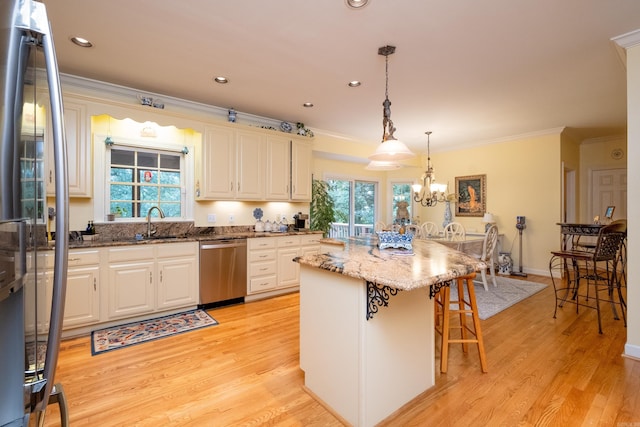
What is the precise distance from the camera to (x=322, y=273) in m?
1.89

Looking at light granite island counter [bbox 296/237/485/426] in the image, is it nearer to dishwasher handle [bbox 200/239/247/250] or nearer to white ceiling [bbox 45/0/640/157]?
white ceiling [bbox 45/0/640/157]

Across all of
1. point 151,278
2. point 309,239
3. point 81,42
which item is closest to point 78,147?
point 81,42

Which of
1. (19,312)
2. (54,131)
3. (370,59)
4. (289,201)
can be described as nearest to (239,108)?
(289,201)

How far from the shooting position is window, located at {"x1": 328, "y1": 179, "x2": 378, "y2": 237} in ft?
21.0

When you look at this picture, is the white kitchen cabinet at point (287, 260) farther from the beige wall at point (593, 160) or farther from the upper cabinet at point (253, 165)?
the beige wall at point (593, 160)

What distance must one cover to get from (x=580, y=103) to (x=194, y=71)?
4811 millimetres

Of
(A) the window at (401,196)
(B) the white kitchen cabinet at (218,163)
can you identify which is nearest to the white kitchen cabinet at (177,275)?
(B) the white kitchen cabinet at (218,163)

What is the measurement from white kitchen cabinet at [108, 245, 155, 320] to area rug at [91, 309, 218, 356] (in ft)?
0.46

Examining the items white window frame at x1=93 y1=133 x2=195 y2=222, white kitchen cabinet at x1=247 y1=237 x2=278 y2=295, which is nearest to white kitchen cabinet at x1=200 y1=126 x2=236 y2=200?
white window frame at x1=93 y1=133 x2=195 y2=222

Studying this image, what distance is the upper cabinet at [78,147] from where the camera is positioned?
302 centimetres

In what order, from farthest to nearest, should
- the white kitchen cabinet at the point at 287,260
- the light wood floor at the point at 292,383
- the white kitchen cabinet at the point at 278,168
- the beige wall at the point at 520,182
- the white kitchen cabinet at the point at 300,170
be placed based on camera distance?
the beige wall at the point at 520,182, the white kitchen cabinet at the point at 300,170, the white kitchen cabinet at the point at 278,168, the white kitchen cabinet at the point at 287,260, the light wood floor at the point at 292,383

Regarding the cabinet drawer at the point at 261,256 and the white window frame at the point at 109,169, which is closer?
the white window frame at the point at 109,169

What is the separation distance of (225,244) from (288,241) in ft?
3.04

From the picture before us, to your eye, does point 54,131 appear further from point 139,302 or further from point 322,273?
point 139,302
